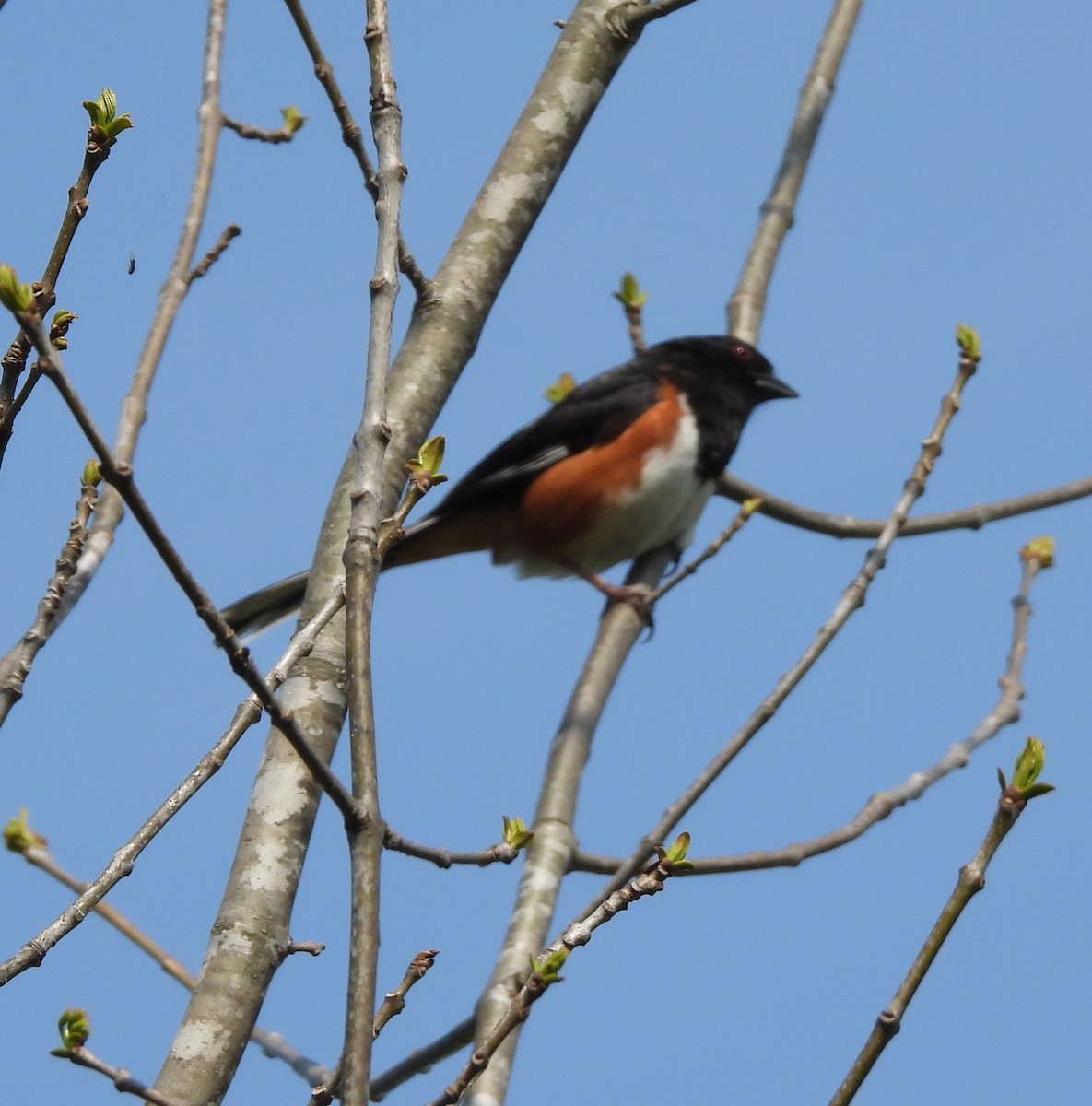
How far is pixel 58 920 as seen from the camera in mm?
2188

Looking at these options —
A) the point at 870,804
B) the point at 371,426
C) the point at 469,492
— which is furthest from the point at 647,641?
the point at 371,426

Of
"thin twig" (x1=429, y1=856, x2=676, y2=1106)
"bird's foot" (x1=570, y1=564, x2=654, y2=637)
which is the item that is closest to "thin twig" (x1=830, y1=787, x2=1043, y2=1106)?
"thin twig" (x1=429, y1=856, x2=676, y2=1106)

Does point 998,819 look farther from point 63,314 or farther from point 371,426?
point 63,314

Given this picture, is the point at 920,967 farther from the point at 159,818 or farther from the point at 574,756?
the point at 574,756

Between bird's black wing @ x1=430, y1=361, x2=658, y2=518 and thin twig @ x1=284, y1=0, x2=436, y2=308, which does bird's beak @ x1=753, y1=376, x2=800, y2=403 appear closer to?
bird's black wing @ x1=430, y1=361, x2=658, y2=518

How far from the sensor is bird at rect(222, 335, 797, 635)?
18.7 ft

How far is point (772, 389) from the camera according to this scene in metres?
6.53

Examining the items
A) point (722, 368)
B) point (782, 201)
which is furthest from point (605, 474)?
point (782, 201)

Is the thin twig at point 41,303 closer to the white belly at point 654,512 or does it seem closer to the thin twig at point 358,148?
the thin twig at point 358,148

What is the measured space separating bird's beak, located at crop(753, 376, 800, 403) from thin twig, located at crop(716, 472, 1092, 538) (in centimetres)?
163

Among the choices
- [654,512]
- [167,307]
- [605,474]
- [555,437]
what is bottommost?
[167,307]

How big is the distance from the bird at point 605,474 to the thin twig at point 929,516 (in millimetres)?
821

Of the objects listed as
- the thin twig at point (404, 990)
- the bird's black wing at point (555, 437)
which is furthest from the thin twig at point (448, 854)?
the bird's black wing at point (555, 437)

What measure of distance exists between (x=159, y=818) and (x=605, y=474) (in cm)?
383
